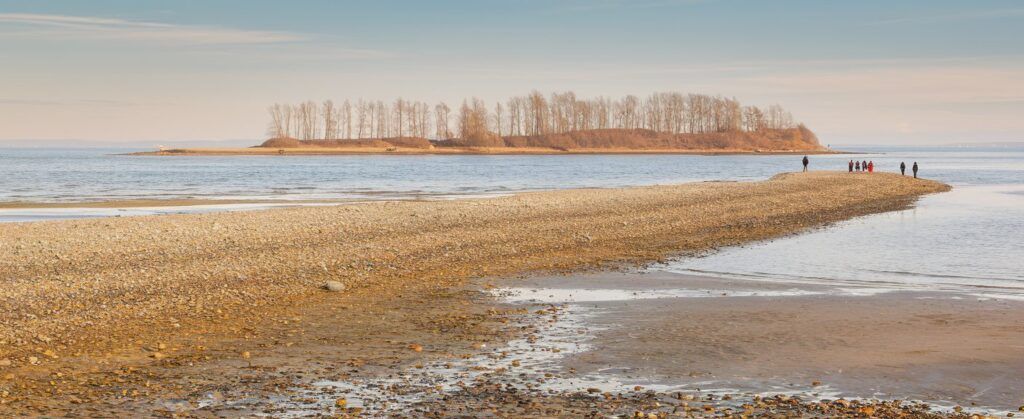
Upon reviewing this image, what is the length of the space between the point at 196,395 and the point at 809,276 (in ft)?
47.2

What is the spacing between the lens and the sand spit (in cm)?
1174

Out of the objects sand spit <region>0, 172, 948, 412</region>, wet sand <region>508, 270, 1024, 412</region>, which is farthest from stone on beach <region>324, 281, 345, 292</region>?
wet sand <region>508, 270, 1024, 412</region>

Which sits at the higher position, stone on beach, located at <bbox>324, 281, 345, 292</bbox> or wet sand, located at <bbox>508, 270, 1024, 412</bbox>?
stone on beach, located at <bbox>324, 281, 345, 292</bbox>

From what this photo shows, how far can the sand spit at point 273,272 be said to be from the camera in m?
11.7

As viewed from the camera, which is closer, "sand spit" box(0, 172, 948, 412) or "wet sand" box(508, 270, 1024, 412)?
"wet sand" box(508, 270, 1024, 412)

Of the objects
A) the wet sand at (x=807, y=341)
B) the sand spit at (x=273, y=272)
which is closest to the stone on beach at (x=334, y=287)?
the sand spit at (x=273, y=272)

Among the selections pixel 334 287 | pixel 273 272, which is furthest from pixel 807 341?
pixel 273 272

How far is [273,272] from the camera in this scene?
19000 mm

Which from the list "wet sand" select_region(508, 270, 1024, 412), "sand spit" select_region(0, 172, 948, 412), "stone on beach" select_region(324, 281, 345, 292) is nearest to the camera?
"wet sand" select_region(508, 270, 1024, 412)

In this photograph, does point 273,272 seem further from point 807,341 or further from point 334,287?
point 807,341

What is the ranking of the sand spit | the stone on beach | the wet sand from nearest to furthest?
the wet sand → the sand spit → the stone on beach

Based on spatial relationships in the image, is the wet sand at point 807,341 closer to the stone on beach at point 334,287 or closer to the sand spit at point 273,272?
the sand spit at point 273,272

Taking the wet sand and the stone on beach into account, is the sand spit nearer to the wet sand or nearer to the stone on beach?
the stone on beach

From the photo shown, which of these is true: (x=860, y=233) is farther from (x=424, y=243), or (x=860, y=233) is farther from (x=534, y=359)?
(x=534, y=359)
